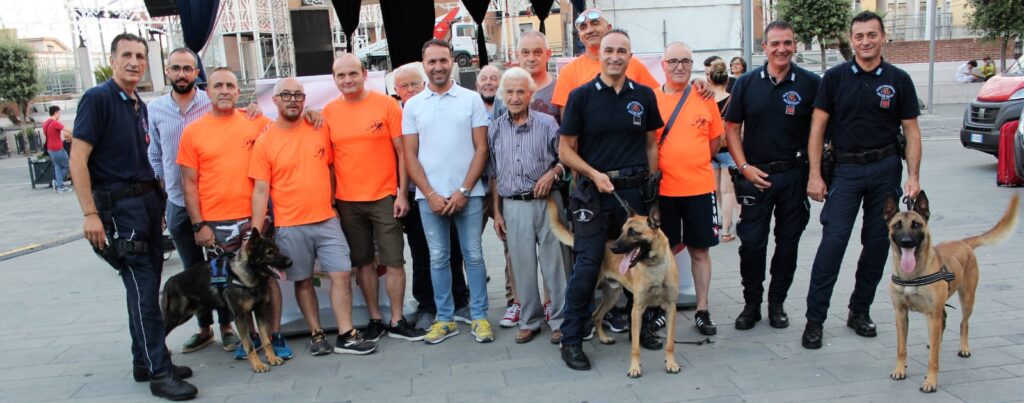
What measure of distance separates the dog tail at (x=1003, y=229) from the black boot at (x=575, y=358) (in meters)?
2.25

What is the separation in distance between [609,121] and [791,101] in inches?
47.5

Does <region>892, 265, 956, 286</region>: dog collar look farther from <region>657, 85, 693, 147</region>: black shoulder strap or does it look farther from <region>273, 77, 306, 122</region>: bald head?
<region>273, 77, 306, 122</region>: bald head

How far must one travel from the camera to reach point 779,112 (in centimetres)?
452

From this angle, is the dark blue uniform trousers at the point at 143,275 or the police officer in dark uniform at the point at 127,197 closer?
the police officer in dark uniform at the point at 127,197

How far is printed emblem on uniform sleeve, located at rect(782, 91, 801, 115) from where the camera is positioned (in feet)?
14.8

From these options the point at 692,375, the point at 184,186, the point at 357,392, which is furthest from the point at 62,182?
the point at 692,375

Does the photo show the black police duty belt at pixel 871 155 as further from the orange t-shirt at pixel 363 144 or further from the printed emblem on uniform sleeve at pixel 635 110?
the orange t-shirt at pixel 363 144

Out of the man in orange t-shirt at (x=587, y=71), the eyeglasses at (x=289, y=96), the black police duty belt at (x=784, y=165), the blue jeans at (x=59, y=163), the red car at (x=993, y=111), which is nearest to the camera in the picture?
the eyeglasses at (x=289, y=96)

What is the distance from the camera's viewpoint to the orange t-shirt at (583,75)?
16.6ft

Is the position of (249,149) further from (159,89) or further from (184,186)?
(159,89)

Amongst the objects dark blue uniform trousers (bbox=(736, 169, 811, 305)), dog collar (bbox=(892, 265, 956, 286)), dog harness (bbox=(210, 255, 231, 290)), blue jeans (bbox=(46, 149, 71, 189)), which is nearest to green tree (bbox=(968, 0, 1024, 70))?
dark blue uniform trousers (bbox=(736, 169, 811, 305))

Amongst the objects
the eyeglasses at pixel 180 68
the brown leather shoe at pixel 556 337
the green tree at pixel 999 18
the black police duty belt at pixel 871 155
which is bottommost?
the brown leather shoe at pixel 556 337

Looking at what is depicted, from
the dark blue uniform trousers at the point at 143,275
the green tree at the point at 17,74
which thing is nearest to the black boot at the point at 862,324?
the dark blue uniform trousers at the point at 143,275

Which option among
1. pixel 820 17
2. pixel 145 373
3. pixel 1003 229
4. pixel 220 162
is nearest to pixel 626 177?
pixel 1003 229
